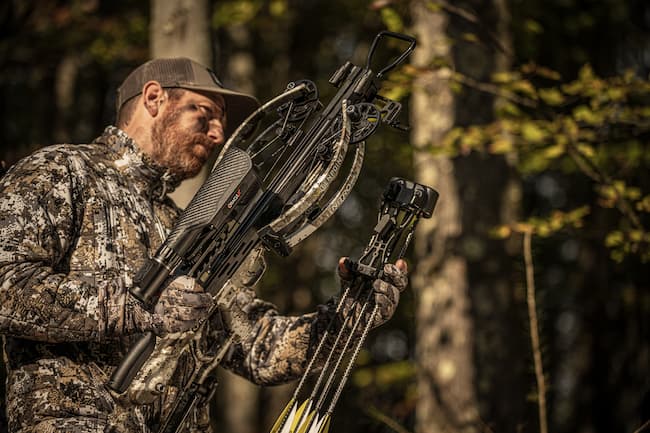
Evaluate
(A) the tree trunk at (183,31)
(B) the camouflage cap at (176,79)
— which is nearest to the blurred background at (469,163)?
(A) the tree trunk at (183,31)

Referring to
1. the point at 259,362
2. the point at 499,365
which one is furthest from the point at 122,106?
the point at 499,365

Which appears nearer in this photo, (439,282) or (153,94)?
(153,94)

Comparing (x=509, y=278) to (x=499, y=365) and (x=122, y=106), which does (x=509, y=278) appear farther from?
(x=122, y=106)

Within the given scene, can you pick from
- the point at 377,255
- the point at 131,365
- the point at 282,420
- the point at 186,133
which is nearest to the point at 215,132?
the point at 186,133

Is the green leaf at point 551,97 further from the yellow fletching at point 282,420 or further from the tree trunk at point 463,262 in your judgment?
the yellow fletching at point 282,420

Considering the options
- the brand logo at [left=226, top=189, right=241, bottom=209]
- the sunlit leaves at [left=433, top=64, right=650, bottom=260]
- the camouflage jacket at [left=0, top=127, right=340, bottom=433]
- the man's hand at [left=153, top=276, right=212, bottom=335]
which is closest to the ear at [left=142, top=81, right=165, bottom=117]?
the camouflage jacket at [left=0, top=127, right=340, bottom=433]

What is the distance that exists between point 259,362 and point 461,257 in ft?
9.31

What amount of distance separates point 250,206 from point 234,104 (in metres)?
1.01

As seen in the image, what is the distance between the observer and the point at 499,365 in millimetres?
6344

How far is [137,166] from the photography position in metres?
3.68

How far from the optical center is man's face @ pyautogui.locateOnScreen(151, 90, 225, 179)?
149 inches

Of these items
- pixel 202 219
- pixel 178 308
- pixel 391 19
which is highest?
pixel 391 19

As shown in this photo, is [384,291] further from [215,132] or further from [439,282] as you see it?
[439,282]

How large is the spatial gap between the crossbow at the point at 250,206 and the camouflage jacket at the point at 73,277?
0.44 ft
